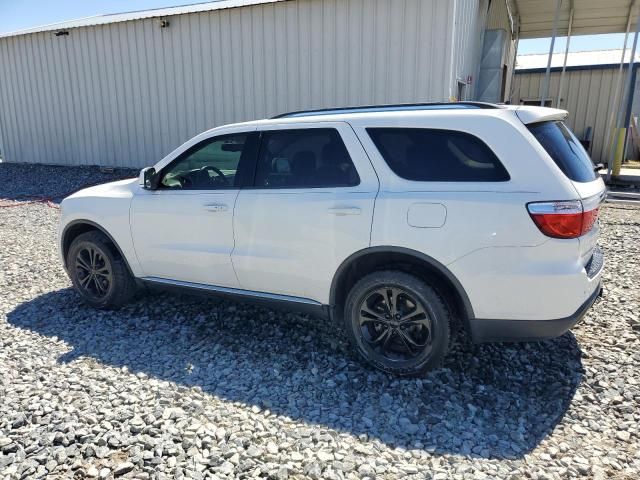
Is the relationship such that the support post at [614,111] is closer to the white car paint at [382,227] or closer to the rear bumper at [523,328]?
the white car paint at [382,227]

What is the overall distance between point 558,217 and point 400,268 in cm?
102

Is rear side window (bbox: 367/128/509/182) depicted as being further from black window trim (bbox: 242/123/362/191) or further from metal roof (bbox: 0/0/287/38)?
metal roof (bbox: 0/0/287/38)

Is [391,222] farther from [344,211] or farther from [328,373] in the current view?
[328,373]

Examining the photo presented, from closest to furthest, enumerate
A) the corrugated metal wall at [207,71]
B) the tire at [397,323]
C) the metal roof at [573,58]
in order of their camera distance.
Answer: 1. the tire at [397,323]
2. the corrugated metal wall at [207,71]
3. the metal roof at [573,58]

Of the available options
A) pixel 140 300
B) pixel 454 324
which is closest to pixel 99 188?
pixel 140 300

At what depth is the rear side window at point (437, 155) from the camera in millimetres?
3035

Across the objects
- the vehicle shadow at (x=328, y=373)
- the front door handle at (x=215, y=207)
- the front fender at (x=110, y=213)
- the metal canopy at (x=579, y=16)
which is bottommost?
the vehicle shadow at (x=328, y=373)

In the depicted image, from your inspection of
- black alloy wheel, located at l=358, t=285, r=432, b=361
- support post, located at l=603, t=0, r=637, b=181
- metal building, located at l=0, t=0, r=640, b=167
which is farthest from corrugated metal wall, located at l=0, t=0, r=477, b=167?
black alloy wheel, located at l=358, t=285, r=432, b=361

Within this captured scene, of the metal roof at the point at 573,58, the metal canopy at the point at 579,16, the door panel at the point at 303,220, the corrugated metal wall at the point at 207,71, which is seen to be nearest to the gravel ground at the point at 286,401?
the door panel at the point at 303,220

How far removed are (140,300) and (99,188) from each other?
115 cm

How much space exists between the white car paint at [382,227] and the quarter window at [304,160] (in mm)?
62

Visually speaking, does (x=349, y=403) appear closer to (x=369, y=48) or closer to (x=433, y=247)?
(x=433, y=247)

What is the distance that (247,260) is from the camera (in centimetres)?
380

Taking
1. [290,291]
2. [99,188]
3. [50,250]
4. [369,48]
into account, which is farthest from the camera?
[369,48]
